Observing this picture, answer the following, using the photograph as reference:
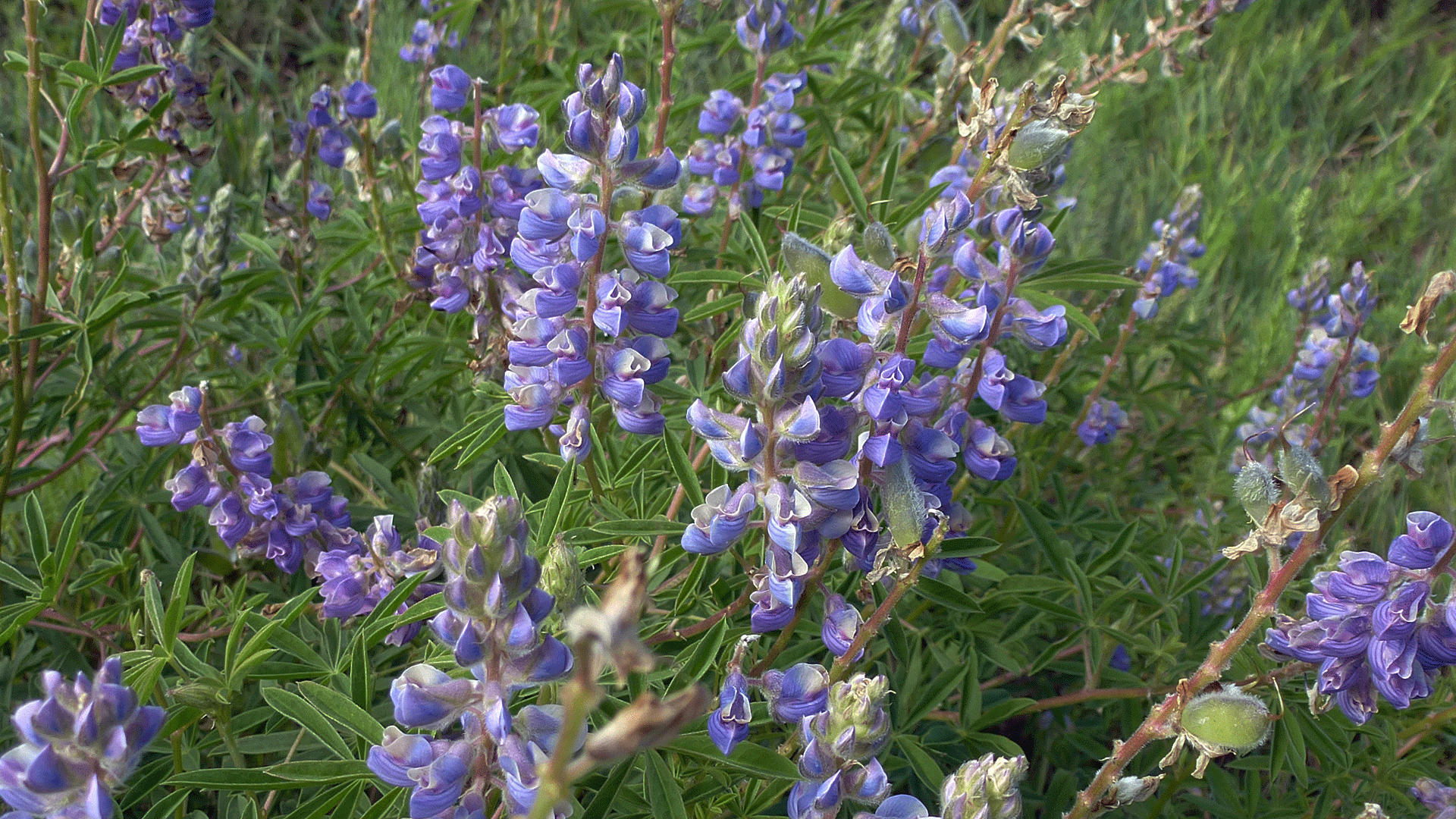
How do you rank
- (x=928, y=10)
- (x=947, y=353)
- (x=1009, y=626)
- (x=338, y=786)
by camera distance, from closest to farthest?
(x=338, y=786) → (x=947, y=353) → (x=1009, y=626) → (x=928, y=10)

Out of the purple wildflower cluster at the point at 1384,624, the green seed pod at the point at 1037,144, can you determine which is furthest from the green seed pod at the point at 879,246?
the purple wildflower cluster at the point at 1384,624

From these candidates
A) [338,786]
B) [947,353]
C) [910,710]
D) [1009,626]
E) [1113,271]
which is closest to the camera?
[338,786]

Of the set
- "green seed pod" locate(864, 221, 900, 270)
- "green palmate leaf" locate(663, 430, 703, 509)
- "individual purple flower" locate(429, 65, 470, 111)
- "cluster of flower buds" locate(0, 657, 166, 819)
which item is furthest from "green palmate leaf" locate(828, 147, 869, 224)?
"cluster of flower buds" locate(0, 657, 166, 819)

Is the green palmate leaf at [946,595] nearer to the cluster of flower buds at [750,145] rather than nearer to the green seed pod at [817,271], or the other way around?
the green seed pod at [817,271]

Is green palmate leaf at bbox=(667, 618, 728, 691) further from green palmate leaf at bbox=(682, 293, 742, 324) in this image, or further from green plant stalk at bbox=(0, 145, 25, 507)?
green plant stalk at bbox=(0, 145, 25, 507)

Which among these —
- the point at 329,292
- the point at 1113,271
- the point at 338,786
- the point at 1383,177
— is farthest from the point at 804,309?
the point at 1383,177

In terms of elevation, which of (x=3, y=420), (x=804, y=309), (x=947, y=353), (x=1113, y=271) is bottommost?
(x=3, y=420)

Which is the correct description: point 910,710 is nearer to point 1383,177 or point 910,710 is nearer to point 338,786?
point 338,786
